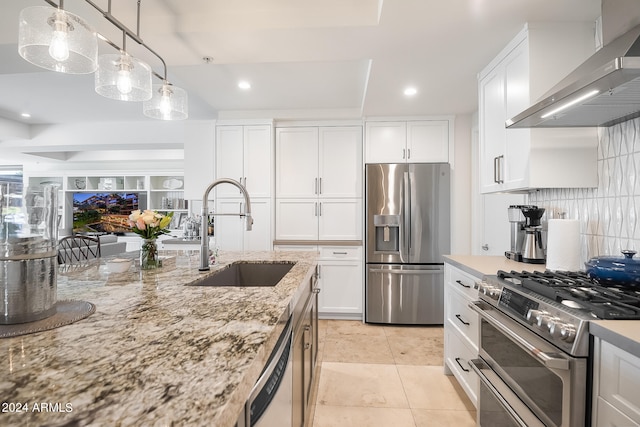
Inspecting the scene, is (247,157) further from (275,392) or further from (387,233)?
(275,392)

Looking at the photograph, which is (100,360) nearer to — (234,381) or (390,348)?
(234,381)

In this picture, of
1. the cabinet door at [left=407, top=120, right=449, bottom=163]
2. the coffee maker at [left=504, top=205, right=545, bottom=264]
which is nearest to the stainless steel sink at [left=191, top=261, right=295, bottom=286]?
the coffee maker at [left=504, top=205, right=545, bottom=264]

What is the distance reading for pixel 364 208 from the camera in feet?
11.5

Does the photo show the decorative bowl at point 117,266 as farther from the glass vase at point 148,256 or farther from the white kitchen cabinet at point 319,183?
the white kitchen cabinet at point 319,183

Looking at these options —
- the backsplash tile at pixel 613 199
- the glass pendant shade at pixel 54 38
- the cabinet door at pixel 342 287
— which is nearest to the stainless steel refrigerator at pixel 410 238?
the cabinet door at pixel 342 287

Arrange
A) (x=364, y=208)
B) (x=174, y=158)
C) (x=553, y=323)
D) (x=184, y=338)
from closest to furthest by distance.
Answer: (x=184, y=338) < (x=553, y=323) < (x=364, y=208) < (x=174, y=158)

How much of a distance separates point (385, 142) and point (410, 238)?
1161 mm

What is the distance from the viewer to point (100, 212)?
766 cm

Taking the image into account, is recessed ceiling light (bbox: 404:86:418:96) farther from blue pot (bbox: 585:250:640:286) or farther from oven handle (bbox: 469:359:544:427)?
oven handle (bbox: 469:359:544:427)

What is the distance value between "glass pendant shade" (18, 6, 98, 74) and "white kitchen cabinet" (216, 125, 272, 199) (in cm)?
235

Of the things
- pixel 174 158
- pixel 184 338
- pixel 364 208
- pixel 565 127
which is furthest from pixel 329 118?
pixel 174 158

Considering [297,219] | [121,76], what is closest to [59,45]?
[121,76]

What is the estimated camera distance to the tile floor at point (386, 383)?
1885 millimetres

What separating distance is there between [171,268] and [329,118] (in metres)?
2.66
